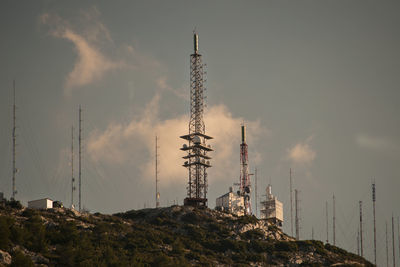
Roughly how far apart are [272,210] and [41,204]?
51.0 metres

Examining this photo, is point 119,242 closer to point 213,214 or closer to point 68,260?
point 68,260

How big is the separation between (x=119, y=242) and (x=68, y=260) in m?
17.3

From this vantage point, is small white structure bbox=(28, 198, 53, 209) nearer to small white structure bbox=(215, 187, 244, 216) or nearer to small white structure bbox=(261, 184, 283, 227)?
small white structure bbox=(215, 187, 244, 216)

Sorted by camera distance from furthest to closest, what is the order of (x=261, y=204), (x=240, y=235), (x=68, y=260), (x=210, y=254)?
(x=261, y=204) < (x=240, y=235) < (x=210, y=254) < (x=68, y=260)

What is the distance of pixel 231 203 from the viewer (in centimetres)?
12888

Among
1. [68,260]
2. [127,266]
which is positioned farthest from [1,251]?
[127,266]

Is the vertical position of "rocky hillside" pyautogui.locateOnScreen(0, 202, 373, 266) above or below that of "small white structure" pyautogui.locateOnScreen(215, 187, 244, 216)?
below

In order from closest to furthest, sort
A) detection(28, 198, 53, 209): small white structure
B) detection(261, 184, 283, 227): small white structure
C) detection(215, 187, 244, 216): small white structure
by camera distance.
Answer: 1. detection(28, 198, 53, 209): small white structure
2. detection(215, 187, 244, 216): small white structure
3. detection(261, 184, 283, 227): small white structure

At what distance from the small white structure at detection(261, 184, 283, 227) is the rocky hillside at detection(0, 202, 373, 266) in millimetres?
14701

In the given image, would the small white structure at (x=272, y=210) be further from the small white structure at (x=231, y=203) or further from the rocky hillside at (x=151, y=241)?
the rocky hillside at (x=151, y=241)

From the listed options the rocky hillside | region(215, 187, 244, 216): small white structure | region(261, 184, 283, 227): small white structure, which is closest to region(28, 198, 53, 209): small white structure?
the rocky hillside

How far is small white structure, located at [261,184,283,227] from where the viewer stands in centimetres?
13688

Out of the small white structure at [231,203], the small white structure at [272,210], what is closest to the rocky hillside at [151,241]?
the small white structure at [231,203]

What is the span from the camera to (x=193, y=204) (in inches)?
4825
